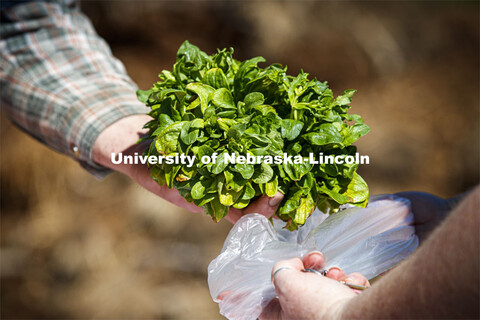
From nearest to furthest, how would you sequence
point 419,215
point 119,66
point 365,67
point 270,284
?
point 270,284 → point 419,215 → point 119,66 → point 365,67

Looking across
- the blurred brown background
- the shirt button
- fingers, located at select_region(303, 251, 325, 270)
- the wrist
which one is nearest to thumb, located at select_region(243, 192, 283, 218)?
fingers, located at select_region(303, 251, 325, 270)

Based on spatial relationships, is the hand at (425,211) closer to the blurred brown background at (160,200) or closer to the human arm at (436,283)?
the human arm at (436,283)

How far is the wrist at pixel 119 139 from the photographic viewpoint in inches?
36.3

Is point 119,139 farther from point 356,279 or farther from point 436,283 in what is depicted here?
point 436,283

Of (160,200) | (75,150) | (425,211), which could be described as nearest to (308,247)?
(425,211)

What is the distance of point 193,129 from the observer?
0.66 meters

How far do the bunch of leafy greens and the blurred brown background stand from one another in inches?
64.7

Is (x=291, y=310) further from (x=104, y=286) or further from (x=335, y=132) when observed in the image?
(x=104, y=286)

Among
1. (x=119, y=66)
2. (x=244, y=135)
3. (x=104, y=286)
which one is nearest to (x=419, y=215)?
(x=244, y=135)

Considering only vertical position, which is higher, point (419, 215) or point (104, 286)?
point (419, 215)

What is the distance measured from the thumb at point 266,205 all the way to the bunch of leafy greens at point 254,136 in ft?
0.03

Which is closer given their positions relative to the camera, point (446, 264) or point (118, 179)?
point (446, 264)

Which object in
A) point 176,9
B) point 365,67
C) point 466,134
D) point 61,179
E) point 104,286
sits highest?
point 176,9

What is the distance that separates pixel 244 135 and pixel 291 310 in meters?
0.27
